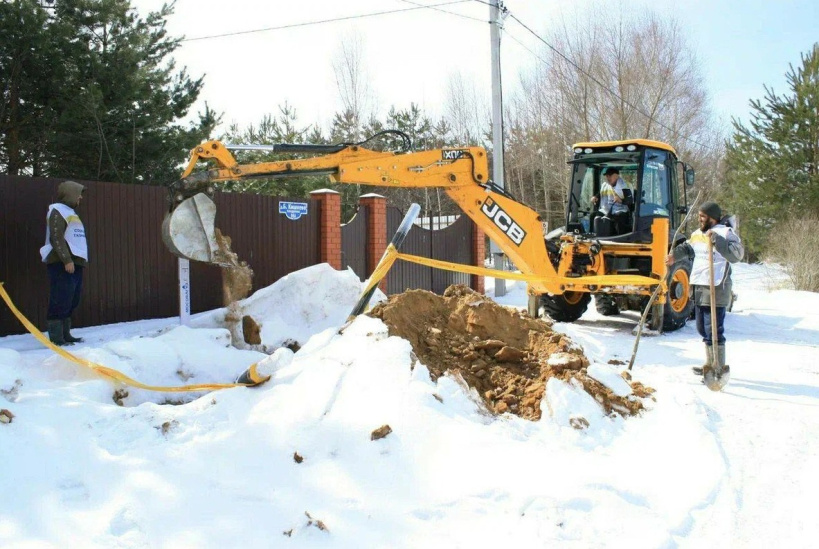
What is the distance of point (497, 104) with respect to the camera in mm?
14656

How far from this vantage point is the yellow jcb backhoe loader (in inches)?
245

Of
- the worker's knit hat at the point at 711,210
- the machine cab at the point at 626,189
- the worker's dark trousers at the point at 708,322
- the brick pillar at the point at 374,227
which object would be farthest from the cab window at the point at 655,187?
the brick pillar at the point at 374,227

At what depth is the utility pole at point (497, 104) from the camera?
1448 cm

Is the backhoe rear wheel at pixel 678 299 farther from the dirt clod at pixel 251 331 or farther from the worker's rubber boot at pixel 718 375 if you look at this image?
the dirt clod at pixel 251 331

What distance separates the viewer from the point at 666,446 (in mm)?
4320

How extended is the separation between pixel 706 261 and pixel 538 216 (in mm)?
2344

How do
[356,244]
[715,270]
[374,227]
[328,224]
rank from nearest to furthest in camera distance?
[715,270]
[328,224]
[356,244]
[374,227]

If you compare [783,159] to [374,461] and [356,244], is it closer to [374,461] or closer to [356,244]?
[356,244]

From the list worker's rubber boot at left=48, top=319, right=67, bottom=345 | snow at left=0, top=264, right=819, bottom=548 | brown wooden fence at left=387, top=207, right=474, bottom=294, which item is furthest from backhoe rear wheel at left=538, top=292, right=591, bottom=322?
worker's rubber boot at left=48, top=319, right=67, bottom=345

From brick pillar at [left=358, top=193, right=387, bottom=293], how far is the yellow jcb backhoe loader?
3.73 m

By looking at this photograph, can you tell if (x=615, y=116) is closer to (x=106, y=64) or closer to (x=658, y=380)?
(x=106, y=64)

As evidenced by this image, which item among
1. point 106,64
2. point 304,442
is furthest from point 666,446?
point 106,64

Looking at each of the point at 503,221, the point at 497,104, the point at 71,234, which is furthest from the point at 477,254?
the point at 71,234

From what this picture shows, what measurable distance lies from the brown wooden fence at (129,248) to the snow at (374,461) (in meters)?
2.95
